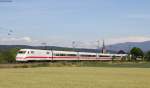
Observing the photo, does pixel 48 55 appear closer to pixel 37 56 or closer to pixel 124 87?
pixel 37 56

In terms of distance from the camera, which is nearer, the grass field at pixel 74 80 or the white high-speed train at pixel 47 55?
the grass field at pixel 74 80

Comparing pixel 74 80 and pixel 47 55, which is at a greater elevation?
pixel 47 55

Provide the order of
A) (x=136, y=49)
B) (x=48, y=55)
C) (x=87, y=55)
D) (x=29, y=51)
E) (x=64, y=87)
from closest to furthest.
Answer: (x=64, y=87) → (x=29, y=51) → (x=48, y=55) → (x=87, y=55) → (x=136, y=49)

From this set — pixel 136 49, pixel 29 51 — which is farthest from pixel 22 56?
pixel 136 49

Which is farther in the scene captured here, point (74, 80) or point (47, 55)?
point (47, 55)

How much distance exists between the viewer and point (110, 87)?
23203 mm

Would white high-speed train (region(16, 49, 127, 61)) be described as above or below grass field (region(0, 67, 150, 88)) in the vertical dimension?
above

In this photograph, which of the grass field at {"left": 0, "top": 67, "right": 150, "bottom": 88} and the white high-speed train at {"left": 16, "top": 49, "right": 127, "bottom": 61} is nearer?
the grass field at {"left": 0, "top": 67, "right": 150, "bottom": 88}

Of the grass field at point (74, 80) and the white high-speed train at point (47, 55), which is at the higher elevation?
the white high-speed train at point (47, 55)

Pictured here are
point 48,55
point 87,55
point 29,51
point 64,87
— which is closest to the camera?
point 64,87

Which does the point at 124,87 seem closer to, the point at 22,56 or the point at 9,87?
the point at 9,87

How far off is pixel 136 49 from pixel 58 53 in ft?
285

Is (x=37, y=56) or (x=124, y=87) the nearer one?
(x=124, y=87)

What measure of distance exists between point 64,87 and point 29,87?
2.05 metres
